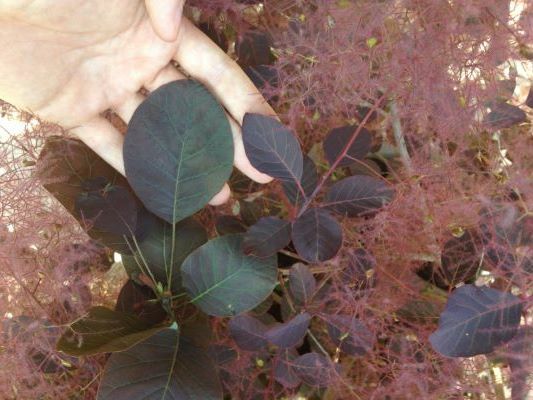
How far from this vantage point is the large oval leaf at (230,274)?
0.83 m

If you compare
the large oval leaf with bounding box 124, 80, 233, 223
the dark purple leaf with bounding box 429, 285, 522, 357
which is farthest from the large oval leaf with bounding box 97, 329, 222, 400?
the dark purple leaf with bounding box 429, 285, 522, 357

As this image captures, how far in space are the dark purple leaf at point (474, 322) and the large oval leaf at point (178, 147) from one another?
1.25 feet

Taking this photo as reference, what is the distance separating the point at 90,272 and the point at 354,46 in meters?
0.60

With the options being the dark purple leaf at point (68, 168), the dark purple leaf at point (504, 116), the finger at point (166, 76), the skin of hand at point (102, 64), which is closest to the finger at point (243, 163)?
the skin of hand at point (102, 64)

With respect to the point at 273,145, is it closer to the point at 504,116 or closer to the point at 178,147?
the point at 178,147

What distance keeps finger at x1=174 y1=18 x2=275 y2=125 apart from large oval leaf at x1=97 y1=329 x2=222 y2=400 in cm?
36

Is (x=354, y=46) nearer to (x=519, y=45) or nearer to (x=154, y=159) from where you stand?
(x=519, y=45)

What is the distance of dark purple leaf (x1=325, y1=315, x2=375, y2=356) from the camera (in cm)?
83

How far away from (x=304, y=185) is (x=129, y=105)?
0.34 m

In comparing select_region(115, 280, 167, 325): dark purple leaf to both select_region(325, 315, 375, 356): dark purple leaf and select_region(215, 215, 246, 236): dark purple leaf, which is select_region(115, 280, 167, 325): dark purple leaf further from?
select_region(325, 315, 375, 356): dark purple leaf

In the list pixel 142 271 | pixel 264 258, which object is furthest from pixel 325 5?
pixel 142 271

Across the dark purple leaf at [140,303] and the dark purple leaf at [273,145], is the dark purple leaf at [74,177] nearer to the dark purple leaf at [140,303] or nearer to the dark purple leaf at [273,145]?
the dark purple leaf at [140,303]

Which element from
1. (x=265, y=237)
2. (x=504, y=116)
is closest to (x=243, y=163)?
(x=265, y=237)

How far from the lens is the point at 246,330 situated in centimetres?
82
